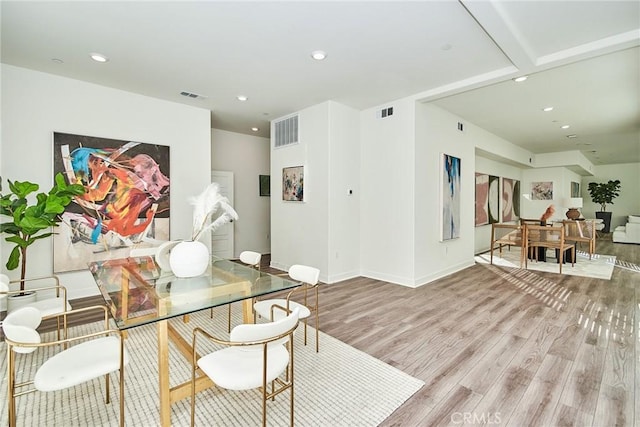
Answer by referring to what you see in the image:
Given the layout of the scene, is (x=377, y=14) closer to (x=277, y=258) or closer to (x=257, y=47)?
(x=257, y=47)

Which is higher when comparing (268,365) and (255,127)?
(255,127)

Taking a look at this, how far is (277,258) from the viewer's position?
5.78 m

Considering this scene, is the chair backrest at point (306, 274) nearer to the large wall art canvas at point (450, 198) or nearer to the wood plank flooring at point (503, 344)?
the wood plank flooring at point (503, 344)

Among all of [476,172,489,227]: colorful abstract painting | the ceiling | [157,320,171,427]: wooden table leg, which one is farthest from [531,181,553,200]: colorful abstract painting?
[157,320,171,427]: wooden table leg

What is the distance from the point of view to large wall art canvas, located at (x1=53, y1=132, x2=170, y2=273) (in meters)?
3.89

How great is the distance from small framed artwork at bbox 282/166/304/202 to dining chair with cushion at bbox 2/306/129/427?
12.1 feet

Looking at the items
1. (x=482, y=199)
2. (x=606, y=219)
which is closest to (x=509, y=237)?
(x=482, y=199)

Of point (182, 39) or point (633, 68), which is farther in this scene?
point (633, 68)

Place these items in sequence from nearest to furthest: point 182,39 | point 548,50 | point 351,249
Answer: point 182,39 → point 548,50 → point 351,249

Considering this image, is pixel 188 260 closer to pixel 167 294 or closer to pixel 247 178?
pixel 167 294

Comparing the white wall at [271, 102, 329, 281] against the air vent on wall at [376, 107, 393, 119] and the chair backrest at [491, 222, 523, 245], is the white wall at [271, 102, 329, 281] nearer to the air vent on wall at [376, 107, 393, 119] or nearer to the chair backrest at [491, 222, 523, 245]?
the air vent on wall at [376, 107, 393, 119]

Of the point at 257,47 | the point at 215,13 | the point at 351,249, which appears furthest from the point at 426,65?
the point at 351,249

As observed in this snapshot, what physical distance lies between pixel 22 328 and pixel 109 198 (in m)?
3.10

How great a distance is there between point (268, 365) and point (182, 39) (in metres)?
3.12
